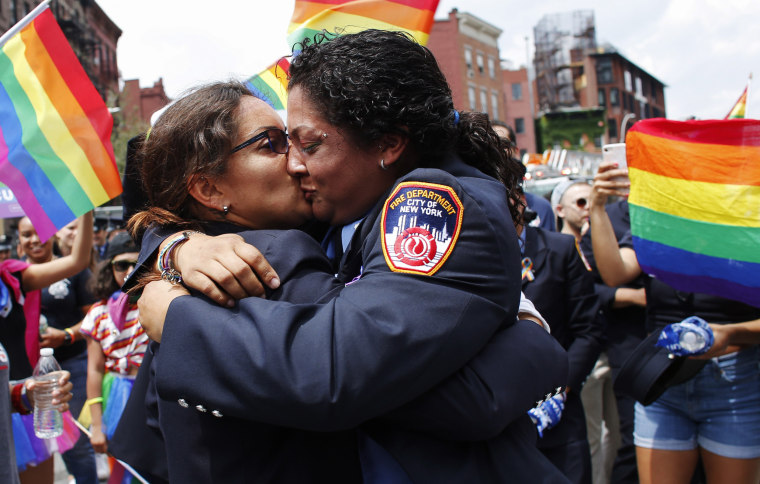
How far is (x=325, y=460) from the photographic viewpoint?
4.89 feet

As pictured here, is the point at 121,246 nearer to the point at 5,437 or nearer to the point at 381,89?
the point at 5,437

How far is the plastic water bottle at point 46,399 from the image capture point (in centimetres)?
332

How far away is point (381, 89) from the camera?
1.53 meters

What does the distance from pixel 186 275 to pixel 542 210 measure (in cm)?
395

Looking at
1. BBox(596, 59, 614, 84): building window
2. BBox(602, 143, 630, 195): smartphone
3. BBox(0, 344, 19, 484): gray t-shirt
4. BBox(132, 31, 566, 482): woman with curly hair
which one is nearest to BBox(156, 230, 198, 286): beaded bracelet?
BBox(132, 31, 566, 482): woman with curly hair

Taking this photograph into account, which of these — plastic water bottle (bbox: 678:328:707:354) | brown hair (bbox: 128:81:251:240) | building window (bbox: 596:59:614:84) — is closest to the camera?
brown hair (bbox: 128:81:251:240)

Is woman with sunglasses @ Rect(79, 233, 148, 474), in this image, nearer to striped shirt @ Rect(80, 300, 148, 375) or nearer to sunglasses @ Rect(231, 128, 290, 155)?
striped shirt @ Rect(80, 300, 148, 375)

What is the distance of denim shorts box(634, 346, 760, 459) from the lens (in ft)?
10.5

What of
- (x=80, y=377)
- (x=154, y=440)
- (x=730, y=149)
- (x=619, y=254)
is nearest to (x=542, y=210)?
(x=619, y=254)

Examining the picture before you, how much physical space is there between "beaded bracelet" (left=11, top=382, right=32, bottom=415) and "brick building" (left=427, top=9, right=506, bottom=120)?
47.5m

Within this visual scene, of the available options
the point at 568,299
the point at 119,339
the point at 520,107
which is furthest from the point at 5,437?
the point at 520,107

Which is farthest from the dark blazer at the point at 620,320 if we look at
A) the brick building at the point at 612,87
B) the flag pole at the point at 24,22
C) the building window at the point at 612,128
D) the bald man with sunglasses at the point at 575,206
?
the brick building at the point at 612,87

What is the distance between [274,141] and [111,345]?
3266 mm

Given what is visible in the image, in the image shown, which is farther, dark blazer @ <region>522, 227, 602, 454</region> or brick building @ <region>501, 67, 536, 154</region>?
brick building @ <region>501, 67, 536, 154</region>
